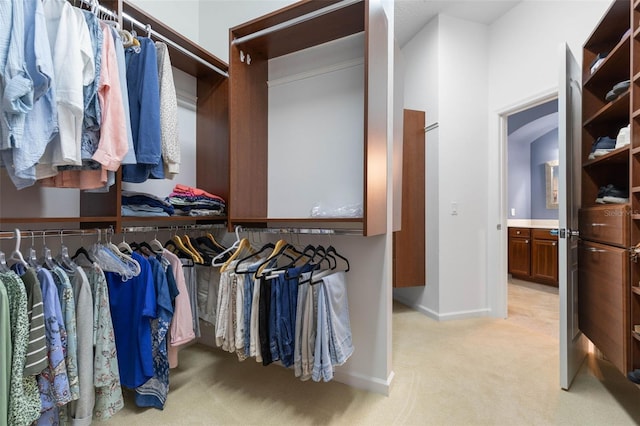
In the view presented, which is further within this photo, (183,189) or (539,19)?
(539,19)

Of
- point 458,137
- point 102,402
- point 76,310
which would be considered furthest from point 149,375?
point 458,137

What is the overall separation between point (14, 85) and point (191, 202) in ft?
3.24

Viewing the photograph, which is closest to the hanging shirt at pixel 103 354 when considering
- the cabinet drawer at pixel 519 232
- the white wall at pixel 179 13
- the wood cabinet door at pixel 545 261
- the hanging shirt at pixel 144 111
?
the hanging shirt at pixel 144 111

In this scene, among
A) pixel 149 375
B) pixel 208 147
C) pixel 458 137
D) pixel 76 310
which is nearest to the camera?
pixel 76 310

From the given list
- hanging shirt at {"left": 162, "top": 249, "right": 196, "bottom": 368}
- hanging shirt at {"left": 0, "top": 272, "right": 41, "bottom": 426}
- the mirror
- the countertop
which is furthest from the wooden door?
the mirror

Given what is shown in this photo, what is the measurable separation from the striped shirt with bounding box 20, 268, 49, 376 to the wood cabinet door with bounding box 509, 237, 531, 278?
17.9 ft

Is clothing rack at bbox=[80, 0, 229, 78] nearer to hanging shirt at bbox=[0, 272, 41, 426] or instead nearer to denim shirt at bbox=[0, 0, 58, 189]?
denim shirt at bbox=[0, 0, 58, 189]

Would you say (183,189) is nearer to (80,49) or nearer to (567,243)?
(80,49)

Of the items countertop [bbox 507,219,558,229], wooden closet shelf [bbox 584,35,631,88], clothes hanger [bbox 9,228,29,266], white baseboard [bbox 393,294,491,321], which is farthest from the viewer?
countertop [bbox 507,219,558,229]

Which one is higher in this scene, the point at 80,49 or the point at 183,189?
the point at 80,49

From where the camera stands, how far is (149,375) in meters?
1.41

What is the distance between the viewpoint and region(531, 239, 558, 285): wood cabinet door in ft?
13.7

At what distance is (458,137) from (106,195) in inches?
117

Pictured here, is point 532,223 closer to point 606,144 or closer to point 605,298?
point 606,144
